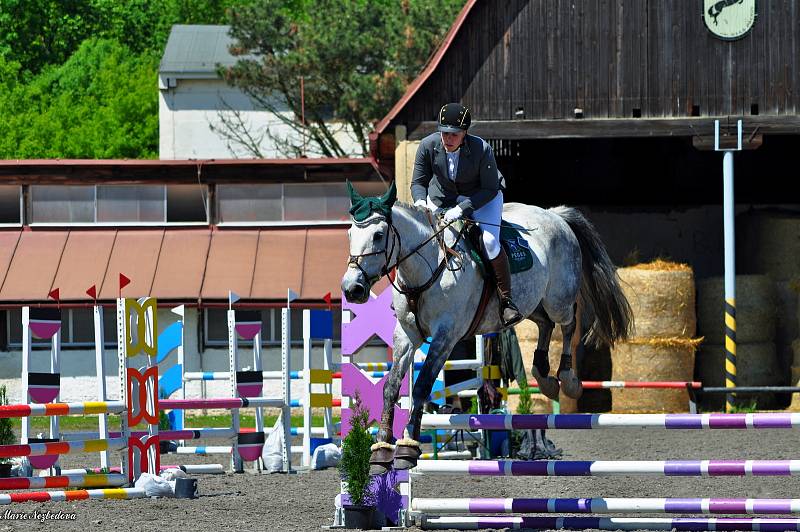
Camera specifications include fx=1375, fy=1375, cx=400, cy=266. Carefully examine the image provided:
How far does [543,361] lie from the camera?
9.34 m

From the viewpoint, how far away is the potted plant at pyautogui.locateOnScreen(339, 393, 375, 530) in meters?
8.47

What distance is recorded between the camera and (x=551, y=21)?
18.7 metres

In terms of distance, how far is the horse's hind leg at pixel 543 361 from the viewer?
9.29 m

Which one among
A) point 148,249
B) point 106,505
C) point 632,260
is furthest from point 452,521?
point 148,249

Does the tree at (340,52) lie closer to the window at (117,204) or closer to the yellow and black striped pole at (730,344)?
the window at (117,204)

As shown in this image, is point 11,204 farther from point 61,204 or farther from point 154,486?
point 154,486

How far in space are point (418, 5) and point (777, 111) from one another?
14.8 m

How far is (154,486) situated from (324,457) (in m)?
3.22

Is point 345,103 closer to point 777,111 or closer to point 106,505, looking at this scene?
point 777,111

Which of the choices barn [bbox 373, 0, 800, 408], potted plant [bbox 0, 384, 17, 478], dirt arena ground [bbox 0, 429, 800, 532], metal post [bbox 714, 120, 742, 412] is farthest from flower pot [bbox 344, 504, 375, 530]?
metal post [bbox 714, 120, 742, 412]

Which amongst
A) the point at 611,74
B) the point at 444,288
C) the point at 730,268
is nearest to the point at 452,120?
the point at 444,288

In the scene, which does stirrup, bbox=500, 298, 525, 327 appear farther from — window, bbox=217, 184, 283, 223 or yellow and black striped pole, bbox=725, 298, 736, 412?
window, bbox=217, 184, 283, 223

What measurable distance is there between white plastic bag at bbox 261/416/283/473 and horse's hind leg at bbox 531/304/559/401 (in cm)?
431

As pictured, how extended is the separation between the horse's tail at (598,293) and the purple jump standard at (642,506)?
70.0 inches
